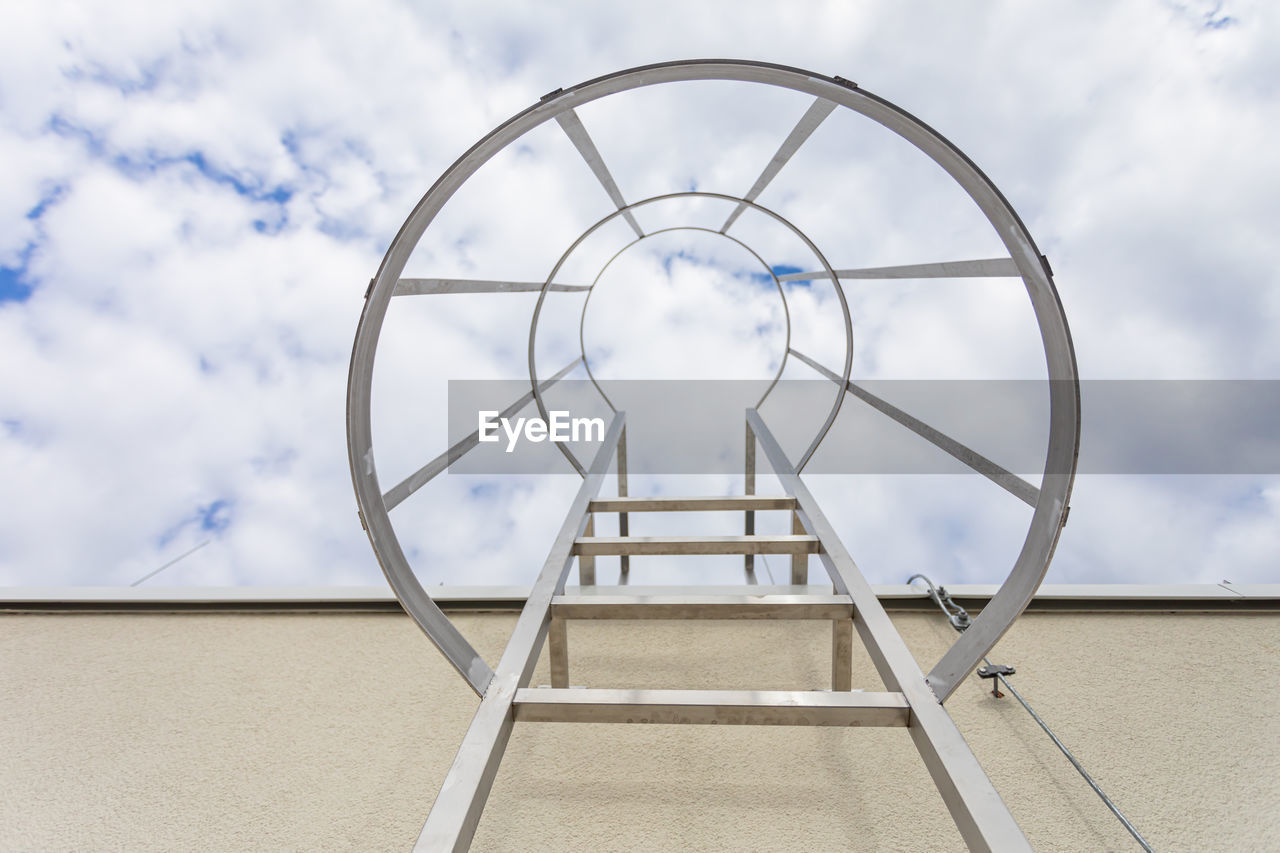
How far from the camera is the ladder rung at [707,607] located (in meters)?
1.68

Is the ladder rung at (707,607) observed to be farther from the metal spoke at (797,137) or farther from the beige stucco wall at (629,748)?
the metal spoke at (797,137)

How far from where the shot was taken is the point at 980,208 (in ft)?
3.92

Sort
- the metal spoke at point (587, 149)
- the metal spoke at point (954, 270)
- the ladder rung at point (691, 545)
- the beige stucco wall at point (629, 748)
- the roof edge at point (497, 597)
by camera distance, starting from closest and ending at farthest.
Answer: the metal spoke at point (954, 270), the metal spoke at point (587, 149), the beige stucco wall at point (629, 748), the ladder rung at point (691, 545), the roof edge at point (497, 597)

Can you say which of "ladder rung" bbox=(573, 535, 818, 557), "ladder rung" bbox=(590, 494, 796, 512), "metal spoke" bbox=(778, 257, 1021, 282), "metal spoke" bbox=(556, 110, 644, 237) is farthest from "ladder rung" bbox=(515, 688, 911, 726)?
"metal spoke" bbox=(556, 110, 644, 237)

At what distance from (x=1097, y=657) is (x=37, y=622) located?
435 cm

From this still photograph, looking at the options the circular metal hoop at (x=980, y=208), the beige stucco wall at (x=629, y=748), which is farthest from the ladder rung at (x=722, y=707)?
the beige stucco wall at (x=629, y=748)

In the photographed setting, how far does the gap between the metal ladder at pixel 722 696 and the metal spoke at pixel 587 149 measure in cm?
108

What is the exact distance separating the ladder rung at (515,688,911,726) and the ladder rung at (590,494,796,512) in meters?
1.06

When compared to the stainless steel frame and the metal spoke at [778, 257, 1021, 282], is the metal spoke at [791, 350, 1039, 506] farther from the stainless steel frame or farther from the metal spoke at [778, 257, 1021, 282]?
the metal spoke at [778, 257, 1021, 282]

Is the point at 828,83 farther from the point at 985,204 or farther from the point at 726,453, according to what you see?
the point at 726,453

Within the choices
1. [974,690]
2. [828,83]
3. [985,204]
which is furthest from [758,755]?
[828,83]

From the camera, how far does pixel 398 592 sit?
1.29 metres

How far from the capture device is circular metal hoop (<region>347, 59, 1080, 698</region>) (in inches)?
44.8

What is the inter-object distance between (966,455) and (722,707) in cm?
77
